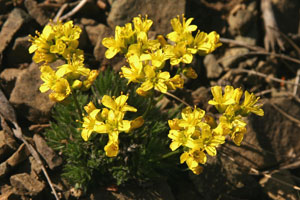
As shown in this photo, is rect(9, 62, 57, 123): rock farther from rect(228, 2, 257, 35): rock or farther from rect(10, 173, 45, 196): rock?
rect(228, 2, 257, 35): rock

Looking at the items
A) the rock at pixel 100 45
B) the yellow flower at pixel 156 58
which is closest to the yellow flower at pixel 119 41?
the yellow flower at pixel 156 58

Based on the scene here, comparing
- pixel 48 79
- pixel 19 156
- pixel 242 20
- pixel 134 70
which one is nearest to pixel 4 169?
pixel 19 156

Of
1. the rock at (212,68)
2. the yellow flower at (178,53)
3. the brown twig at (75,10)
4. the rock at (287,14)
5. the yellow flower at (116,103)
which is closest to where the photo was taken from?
the yellow flower at (116,103)

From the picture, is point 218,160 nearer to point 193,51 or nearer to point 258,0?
point 193,51

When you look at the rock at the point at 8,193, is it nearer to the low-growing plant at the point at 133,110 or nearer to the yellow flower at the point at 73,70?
the low-growing plant at the point at 133,110

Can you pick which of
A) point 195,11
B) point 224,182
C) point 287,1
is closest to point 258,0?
point 287,1
